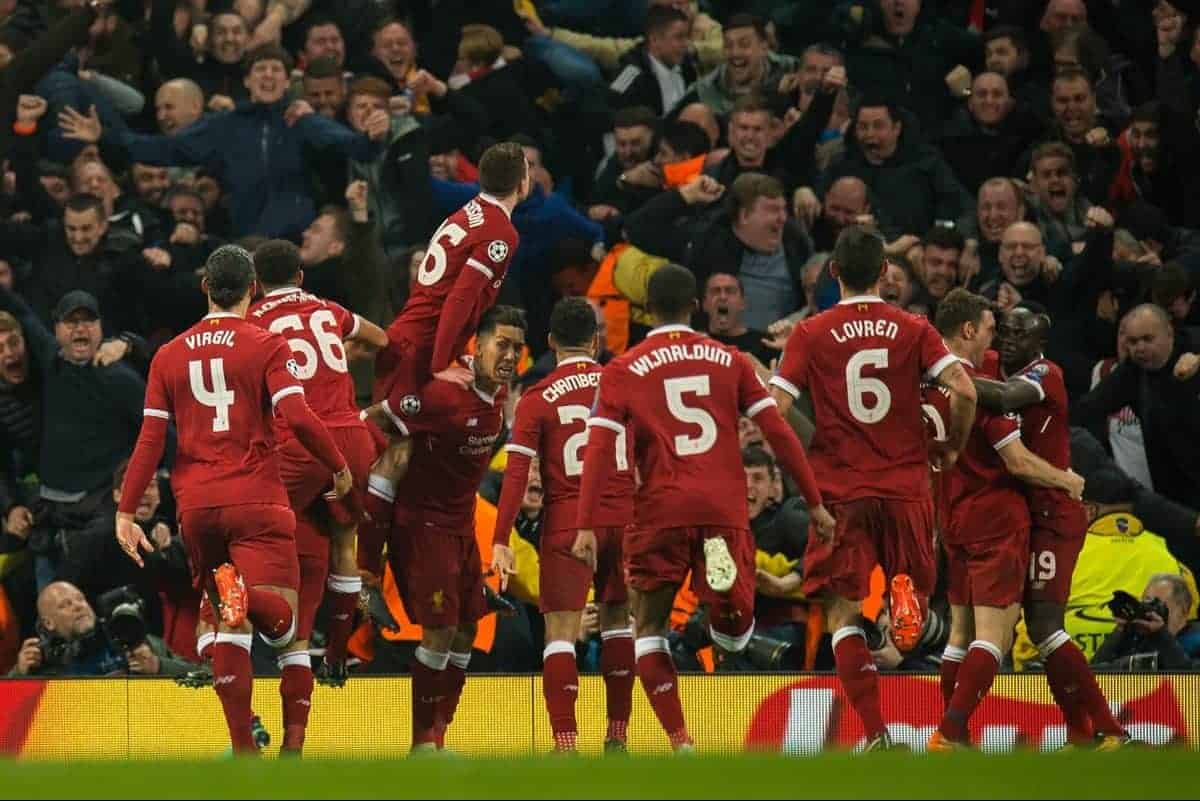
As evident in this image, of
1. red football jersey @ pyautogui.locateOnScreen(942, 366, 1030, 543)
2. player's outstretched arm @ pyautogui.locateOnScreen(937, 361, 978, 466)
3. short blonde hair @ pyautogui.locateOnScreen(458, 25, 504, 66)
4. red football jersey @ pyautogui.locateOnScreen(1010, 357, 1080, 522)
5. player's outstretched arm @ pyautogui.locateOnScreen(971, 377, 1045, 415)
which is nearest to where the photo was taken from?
player's outstretched arm @ pyautogui.locateOnScreen(937, 361, 978, 466)

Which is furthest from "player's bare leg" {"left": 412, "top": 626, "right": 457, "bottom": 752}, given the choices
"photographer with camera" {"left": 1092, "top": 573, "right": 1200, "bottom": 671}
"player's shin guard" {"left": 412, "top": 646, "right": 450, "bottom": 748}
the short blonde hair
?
the short blonde hair

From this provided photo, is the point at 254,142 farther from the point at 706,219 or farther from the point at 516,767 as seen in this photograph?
the point at 516,767

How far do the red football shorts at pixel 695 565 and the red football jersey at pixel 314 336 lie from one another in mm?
1770

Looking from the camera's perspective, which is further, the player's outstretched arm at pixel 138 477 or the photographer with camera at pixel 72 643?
the photographer with camera at pixel 72 643

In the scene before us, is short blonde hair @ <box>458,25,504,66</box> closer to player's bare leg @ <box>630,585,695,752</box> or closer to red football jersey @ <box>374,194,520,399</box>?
red football jersey @ <box>374,194,520,399</box>

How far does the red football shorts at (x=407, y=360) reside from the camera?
37.6ft

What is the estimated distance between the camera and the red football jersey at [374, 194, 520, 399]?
36.8ft

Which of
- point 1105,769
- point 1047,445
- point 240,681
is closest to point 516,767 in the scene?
point 1105,769

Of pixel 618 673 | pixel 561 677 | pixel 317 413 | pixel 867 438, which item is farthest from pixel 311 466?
pixel 867 438

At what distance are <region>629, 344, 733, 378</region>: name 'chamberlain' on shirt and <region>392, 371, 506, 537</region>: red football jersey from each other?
4.98 ft

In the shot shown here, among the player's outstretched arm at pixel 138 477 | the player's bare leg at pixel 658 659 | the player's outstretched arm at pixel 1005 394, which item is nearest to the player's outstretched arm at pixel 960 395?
the player's outstretched arm at pixel 1005 394

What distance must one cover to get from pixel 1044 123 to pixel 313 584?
7.05 m

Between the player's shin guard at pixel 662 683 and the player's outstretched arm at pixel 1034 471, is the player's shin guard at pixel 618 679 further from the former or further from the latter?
the player's outstretched arm at pixel 1034 471

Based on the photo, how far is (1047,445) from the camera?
435 inches
